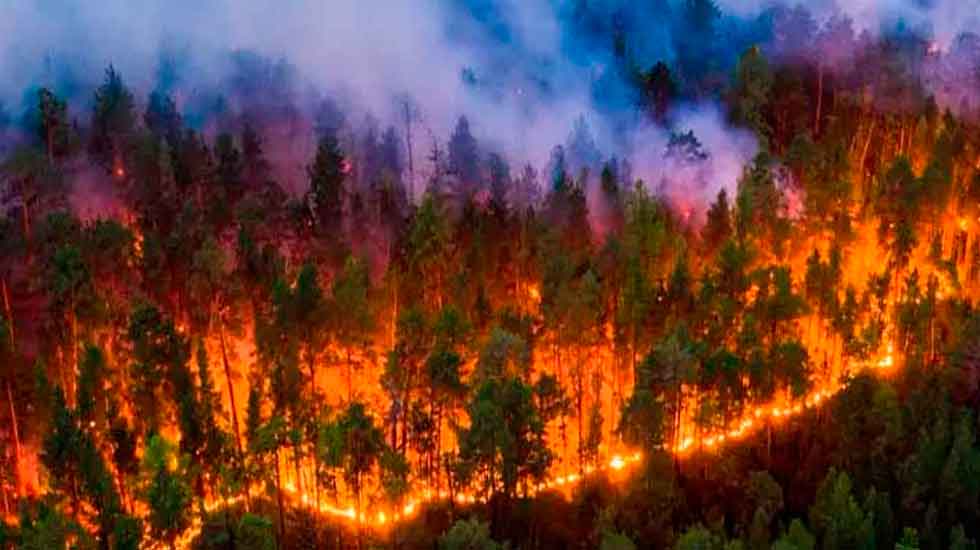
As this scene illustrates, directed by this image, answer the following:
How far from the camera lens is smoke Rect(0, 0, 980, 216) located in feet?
283

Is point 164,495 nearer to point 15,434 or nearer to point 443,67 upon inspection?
point 15,434

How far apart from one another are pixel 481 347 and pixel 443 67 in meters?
38.4

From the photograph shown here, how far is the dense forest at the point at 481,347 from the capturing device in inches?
2131

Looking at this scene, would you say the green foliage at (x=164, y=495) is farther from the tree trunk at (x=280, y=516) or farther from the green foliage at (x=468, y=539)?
the green foliage at (x=468, y=539)

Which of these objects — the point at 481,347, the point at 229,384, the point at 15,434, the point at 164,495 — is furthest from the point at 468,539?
A: the point at 15,434

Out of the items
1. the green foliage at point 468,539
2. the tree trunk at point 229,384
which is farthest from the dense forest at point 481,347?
the tree trunk at point 229,384

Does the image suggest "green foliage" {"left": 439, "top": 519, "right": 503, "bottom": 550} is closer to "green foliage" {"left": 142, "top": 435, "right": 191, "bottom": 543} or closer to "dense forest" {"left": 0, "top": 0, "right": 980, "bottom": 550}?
"dense forest" {"left": 0, "top": 0, "right": 980, "bottom": 550}

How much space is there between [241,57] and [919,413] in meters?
53.7

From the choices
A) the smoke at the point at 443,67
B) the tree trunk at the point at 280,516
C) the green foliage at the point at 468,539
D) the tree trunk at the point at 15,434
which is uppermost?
the smoke at the point at 443,67

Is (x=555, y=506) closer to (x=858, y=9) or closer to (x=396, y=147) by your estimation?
(x=396, y=147)

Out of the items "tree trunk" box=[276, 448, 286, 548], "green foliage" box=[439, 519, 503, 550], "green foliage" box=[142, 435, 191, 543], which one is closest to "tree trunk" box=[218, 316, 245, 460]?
"tree trunk" box=[276, 448, 286, 548]

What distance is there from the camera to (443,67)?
308ft

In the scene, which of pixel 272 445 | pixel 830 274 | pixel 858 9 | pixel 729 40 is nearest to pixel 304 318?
pixel 272 445

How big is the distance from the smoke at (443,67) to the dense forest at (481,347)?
18.7 feet
